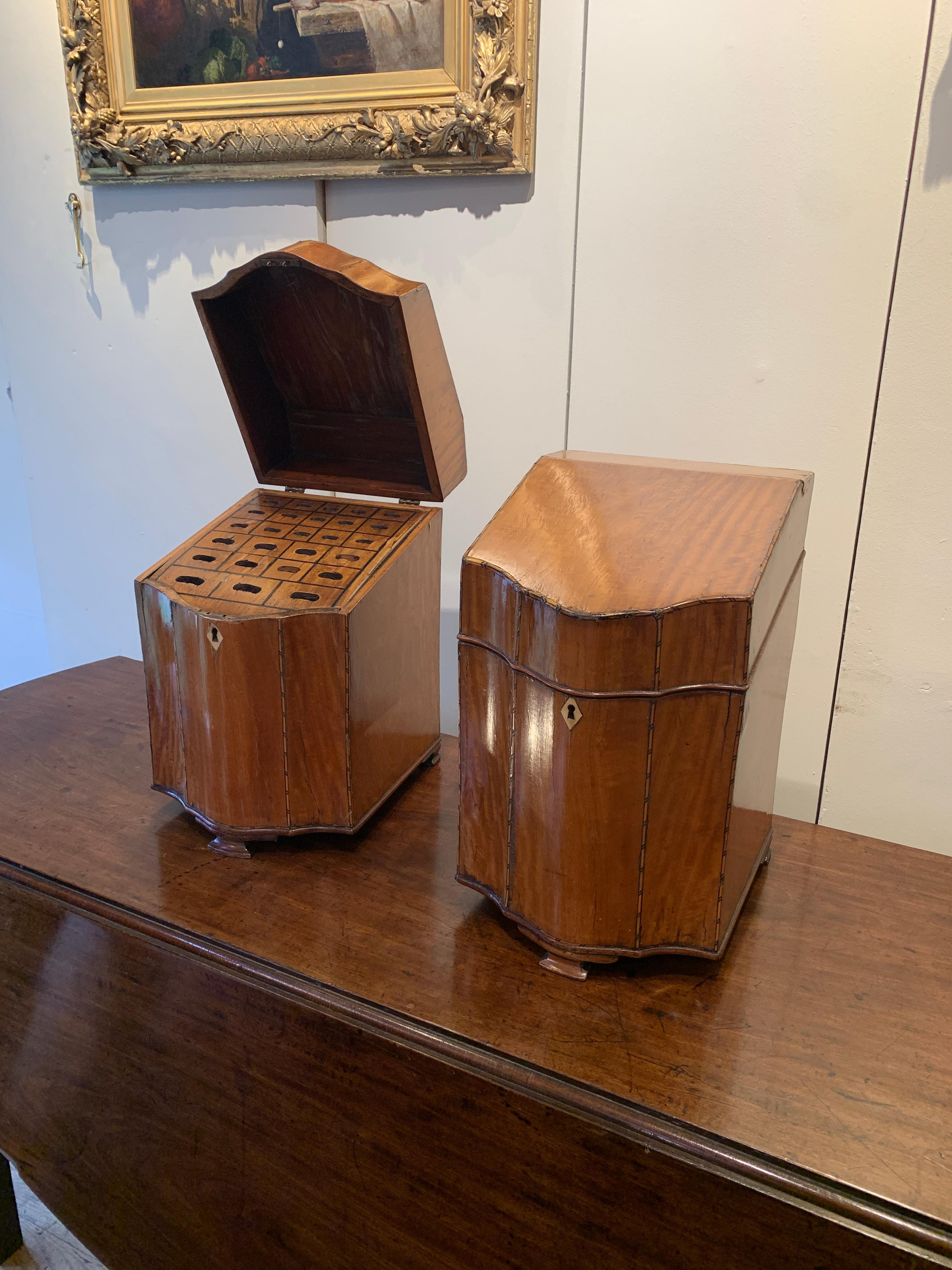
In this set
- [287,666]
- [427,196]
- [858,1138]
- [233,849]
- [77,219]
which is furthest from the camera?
[77,219]

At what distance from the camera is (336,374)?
1113mm

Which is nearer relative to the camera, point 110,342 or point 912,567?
point 912,567

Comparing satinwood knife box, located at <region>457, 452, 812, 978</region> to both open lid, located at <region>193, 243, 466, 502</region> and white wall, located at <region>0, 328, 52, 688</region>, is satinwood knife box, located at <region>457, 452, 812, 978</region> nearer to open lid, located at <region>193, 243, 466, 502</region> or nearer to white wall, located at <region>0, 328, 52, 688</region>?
open lid, located at <region>193, 243, 466, 502</region>

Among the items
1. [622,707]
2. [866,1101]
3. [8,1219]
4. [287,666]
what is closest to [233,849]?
→ [287,666]

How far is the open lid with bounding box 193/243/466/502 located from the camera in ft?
3.18

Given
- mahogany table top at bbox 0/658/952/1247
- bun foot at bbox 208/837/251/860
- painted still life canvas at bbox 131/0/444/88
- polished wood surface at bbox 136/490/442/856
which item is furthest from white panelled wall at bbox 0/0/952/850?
bun foot at bbox 208/837/251/860

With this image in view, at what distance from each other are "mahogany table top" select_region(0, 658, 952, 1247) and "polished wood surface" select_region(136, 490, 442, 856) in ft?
0.23

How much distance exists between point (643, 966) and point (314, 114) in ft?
4.26

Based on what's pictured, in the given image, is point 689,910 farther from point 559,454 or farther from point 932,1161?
point 559,454

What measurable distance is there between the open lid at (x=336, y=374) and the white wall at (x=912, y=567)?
57 cm

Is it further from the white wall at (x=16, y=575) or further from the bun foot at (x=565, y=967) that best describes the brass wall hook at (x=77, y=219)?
the bun foot at (x=565, y=967)

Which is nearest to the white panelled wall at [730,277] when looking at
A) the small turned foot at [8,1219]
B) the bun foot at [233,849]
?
the bun foot at [233,849]

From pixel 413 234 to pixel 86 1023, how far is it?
1.17 metres

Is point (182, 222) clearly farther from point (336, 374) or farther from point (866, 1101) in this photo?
point (866, 1101)
